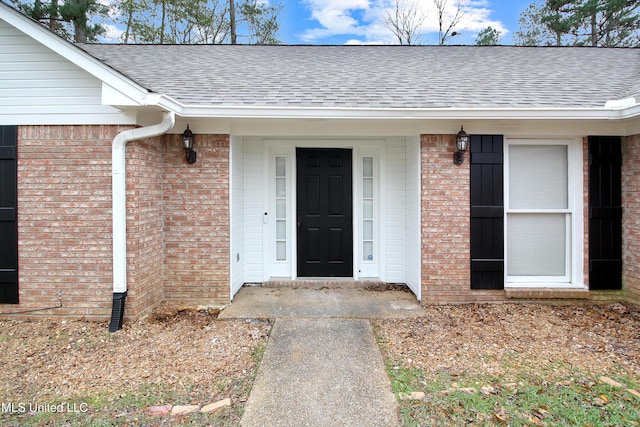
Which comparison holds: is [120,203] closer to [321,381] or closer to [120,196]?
[120,196]

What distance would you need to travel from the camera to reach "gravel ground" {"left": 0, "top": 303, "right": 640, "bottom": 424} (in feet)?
9.71

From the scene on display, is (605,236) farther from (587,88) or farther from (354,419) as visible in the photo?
(354,419)

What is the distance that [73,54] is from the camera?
3832 millimetres

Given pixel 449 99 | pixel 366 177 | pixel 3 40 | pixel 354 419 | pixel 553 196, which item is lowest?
pixel 354 419

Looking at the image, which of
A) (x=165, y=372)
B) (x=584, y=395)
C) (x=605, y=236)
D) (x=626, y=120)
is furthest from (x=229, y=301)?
(x=626, y=120)

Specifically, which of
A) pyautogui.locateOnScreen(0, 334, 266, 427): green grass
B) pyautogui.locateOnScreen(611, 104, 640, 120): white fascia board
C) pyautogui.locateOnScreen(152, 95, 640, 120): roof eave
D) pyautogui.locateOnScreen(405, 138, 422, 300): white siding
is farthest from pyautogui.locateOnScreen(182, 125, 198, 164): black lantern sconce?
pyautogui.locateOnScreen(611, 104, 640, 120): white fascia board

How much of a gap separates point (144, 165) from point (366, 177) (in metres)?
3.17

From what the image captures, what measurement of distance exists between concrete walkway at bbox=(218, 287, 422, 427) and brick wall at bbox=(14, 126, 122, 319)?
5.43ft

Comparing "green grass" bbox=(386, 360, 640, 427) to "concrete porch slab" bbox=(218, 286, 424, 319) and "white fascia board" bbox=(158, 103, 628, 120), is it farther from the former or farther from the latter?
"white fascia board" bbox=(158, 103, 628, 120)

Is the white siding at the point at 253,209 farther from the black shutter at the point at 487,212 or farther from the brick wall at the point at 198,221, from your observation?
the black shutter at the point at 487,212

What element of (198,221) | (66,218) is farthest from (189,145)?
(66,218)

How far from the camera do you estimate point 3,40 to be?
406 cm

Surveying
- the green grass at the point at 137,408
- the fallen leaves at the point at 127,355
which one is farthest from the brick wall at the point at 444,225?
the green grass at the point at 137,408

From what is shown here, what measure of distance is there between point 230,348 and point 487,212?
142 inches
